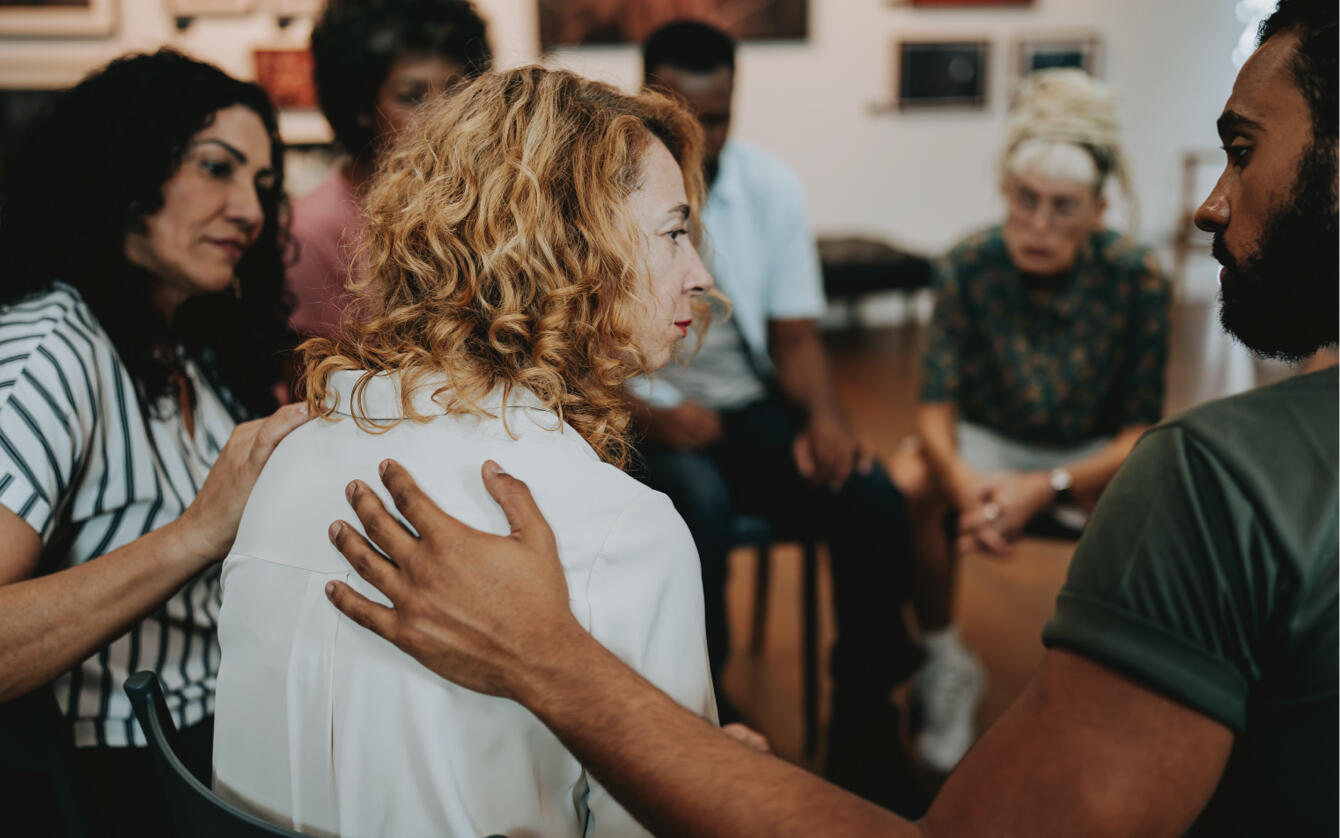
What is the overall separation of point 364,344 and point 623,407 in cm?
29

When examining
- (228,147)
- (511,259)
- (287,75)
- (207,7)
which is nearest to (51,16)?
(207,7)

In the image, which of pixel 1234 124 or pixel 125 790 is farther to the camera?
pixel 125 790

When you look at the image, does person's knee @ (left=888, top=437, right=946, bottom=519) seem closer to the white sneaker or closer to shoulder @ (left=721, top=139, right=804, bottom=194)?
the white sneaker

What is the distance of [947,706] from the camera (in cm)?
224

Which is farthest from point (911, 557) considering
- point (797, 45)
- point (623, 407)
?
point (797, 45)

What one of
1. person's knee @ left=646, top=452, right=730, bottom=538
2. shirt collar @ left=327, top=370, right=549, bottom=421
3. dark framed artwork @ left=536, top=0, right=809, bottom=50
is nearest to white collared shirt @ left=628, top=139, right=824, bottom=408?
person's knee @ left=646, top=452, right=730, bottom=538

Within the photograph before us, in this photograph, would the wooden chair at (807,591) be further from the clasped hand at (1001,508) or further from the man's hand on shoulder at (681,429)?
the clasped hand at (1001,508)

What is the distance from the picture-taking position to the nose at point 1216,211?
92 cm

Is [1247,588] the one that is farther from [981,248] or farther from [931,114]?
[931,114]

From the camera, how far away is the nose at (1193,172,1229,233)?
92cm

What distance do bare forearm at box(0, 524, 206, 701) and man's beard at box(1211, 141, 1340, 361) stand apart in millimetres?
1087

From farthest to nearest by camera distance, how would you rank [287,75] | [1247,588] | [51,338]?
[287,75] < [51,338] < [1247,588]

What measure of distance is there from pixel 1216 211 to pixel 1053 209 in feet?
4.62

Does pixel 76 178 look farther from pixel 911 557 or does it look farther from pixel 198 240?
pixel 911 557
